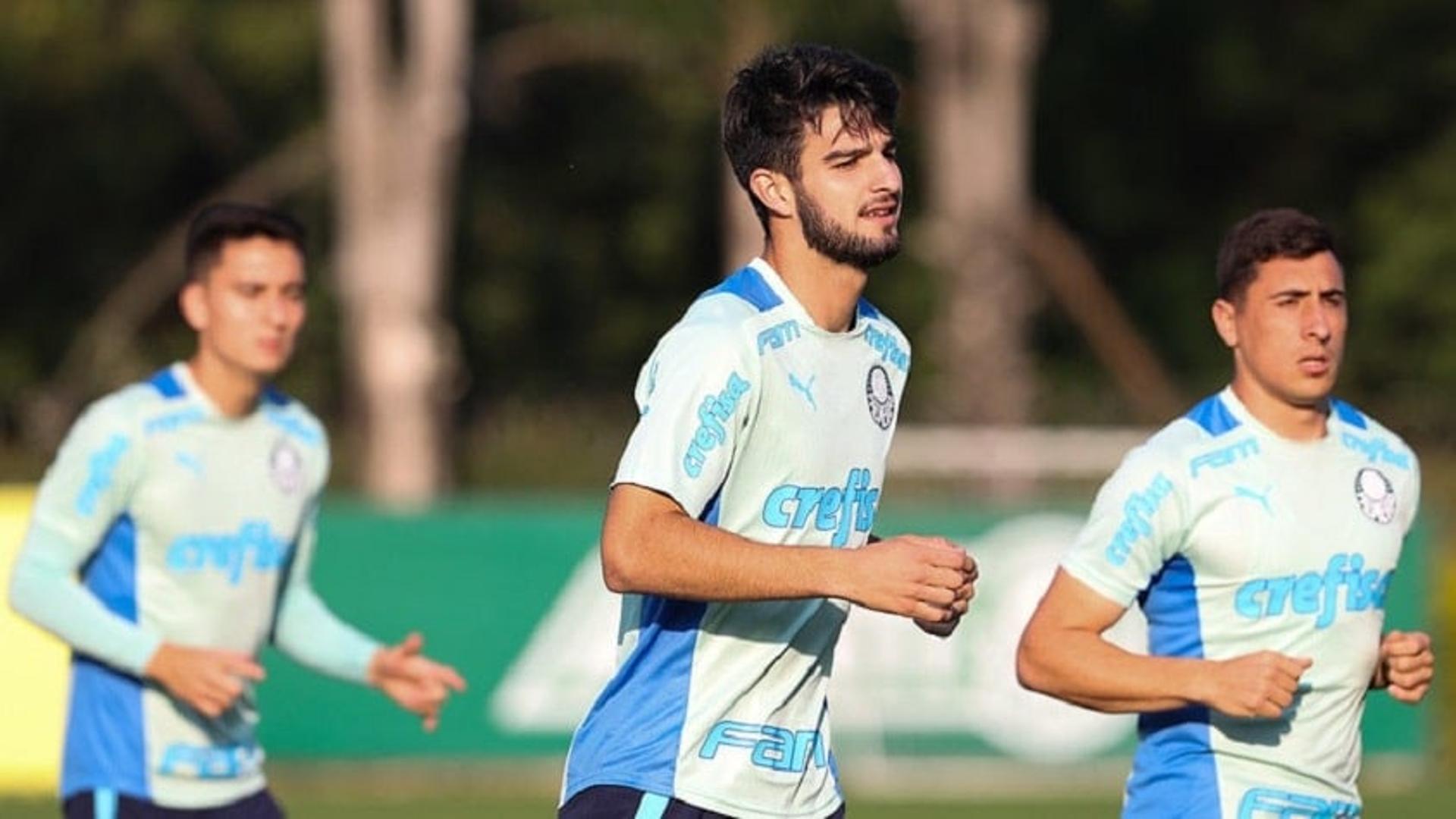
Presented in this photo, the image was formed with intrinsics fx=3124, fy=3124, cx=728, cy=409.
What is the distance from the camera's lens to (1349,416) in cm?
693

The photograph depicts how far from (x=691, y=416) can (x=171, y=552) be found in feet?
8.17

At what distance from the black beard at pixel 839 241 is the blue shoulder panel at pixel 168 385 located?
2.60 meters

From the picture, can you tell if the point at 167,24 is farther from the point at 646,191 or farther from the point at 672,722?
the point at 672,722

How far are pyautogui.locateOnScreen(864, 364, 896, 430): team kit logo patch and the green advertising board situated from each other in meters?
9.68

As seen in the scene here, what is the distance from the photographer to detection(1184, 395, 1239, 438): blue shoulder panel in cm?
677

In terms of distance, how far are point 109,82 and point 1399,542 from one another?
29165 millimetres

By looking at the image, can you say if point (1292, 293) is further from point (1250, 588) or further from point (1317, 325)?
point (1250, 588)

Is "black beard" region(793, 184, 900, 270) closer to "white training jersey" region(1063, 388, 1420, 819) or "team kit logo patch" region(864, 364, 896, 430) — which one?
"team kit logo patch" region(864, 364, 896, 430)

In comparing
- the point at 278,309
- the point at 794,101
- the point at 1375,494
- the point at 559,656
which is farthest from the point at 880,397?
the point at 559,656

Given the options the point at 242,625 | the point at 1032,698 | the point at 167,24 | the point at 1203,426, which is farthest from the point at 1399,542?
the point at 167,24

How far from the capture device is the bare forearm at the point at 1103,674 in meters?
6.37

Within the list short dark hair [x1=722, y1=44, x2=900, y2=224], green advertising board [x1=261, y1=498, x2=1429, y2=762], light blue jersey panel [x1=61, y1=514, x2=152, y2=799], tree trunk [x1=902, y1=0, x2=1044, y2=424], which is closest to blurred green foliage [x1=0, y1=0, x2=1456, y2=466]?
tree trunk [x1=902, y1=0, x2=1044, y2=424]

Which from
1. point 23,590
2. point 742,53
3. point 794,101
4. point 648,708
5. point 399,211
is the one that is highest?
point 742,53

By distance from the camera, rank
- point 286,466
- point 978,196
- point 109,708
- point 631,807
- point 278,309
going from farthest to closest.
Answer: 1. point 978,196
2. point 286,466
3. point 278,309
4. point 109,708
5. point 631,807
